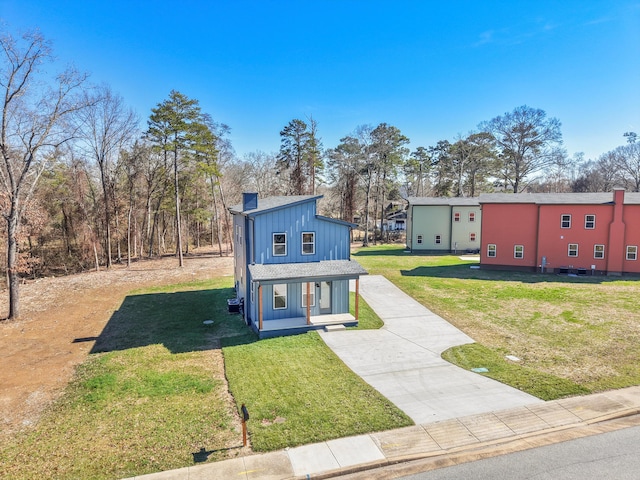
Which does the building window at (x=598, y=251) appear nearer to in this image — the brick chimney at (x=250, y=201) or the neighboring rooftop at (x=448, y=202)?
the neighboring rooftop at (x=448, y=202)

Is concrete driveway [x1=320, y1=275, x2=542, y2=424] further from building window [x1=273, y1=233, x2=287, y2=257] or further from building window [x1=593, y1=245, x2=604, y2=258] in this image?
building window [x1=593, y1=245, x2=604, y2=258]

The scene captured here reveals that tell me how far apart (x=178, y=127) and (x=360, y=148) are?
21.4 metres

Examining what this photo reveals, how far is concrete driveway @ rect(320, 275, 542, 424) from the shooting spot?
9906mm

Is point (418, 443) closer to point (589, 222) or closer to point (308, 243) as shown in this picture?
point (308, 243)

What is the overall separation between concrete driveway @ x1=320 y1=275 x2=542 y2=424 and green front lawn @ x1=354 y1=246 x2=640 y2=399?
0.73 m

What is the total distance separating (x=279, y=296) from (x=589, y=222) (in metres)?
23.0

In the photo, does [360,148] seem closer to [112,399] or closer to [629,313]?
[629,313]

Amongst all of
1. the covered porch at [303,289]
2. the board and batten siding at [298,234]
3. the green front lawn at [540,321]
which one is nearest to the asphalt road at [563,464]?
the green front lawn at [540,321]

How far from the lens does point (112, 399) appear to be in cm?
1052

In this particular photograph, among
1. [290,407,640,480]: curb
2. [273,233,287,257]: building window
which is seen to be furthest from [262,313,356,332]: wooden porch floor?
[290,407,640,480]: curb

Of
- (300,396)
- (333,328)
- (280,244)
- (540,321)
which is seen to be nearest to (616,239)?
(540,321)

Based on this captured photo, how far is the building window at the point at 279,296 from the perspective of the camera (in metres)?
16.2

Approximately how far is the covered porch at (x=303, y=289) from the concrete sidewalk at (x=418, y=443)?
732cm

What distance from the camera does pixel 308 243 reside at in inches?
655
